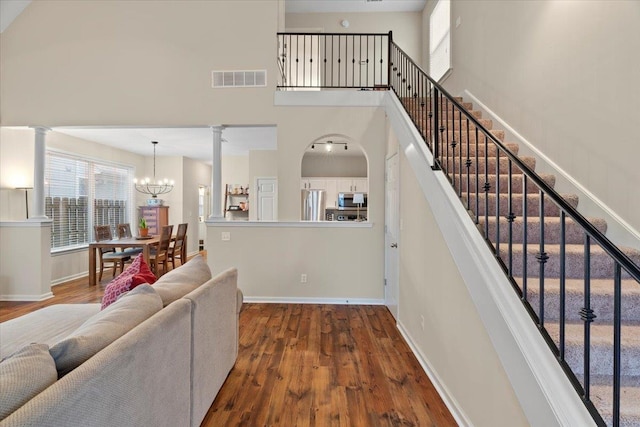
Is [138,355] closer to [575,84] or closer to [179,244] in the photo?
[575,84]

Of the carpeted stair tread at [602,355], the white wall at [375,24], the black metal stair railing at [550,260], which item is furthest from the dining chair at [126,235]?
the carpeted stair tread at [602,355]

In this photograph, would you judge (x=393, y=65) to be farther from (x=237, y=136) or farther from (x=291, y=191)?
(x=237, y=136)

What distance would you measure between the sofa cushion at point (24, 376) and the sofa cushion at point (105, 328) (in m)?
0.05

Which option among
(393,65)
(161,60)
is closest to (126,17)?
(161,60)

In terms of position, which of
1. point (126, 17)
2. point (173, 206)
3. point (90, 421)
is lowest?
point (90, 421)

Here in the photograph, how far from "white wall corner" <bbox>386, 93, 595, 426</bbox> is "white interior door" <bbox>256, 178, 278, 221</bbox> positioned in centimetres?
578

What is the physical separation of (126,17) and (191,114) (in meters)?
1.59

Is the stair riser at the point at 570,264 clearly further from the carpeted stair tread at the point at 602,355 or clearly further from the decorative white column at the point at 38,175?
the decorative white column at the point at 38,175

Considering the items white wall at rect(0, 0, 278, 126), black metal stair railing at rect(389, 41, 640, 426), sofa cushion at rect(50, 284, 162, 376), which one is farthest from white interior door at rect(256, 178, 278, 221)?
sofa cushion at rect(50, 284, 162, 376)

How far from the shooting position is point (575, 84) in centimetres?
272

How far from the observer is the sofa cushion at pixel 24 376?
2.81ft

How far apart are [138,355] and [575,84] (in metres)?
3.61

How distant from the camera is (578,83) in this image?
2691 mm

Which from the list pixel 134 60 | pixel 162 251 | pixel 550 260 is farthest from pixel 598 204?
pixel 162 251
